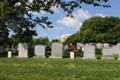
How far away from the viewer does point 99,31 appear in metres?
94.4

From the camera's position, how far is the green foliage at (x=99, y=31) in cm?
8312

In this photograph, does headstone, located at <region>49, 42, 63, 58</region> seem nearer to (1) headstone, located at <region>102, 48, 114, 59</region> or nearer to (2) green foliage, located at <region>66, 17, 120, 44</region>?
(1) headstone, located at <region>102, 48, 114, 59</region>

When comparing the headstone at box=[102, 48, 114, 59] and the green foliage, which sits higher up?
the green foliage

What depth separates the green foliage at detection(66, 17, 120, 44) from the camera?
83125 mm

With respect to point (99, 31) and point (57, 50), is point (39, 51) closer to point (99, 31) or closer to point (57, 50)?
point (57, 50)

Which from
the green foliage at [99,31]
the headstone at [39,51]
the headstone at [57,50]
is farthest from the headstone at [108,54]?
the green foliage at [99,31]

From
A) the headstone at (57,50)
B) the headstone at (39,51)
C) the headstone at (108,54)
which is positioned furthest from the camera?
the headstone at (39,51)

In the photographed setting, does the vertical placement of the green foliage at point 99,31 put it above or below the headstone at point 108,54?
above

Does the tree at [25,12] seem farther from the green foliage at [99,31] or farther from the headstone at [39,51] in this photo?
the green foliage at [99,31]

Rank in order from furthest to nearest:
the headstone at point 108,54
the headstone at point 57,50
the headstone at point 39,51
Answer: the headstone at point 39,51, the headstone at point 57,50, the headstone at point 108,54

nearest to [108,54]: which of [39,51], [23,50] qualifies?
[39,51]

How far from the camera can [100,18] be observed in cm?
9756

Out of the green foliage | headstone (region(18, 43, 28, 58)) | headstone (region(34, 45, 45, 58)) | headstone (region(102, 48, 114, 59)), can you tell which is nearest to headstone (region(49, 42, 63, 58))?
headstone (region(34, 45, 45, 58))

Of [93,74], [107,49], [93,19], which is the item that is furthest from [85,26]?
[93,74]
